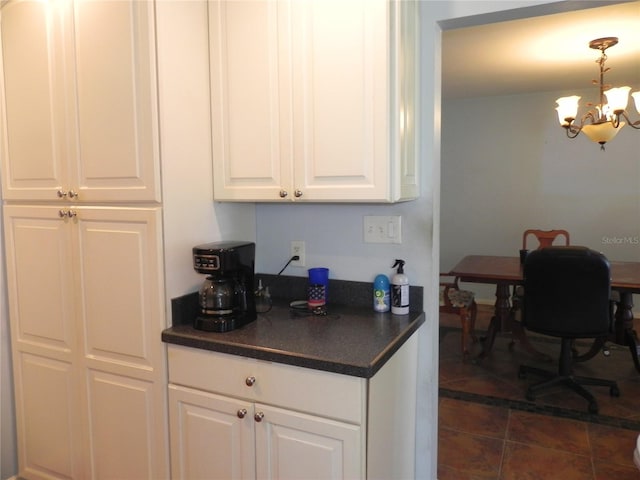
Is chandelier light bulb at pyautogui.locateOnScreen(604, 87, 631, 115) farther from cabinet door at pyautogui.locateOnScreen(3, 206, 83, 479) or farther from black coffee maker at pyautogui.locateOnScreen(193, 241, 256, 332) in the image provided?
cabinet door at pyautogui.locateOnScreen(3, 206, 83, 479)

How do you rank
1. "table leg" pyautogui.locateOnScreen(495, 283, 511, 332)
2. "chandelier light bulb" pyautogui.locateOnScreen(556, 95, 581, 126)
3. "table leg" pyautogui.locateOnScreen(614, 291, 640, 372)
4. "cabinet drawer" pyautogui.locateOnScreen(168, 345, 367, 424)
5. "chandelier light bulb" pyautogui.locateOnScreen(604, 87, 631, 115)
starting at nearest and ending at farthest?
Answer: "cabinet drawer" pyautogui.locateOnScreen(168, 345, 367, 424) < "chandelier light bulb" pyautogui.locateOnScreen(604, 87, 631, 115) < "chandelier light bulb" pyautogui.locateOnScreen(556, 95, 581, 126) < "table leg" pyautogui.locateOnScreen(614, 291, 640, 372) < "table leg" pyautogui.locateOnScreen(495, 283, 511, 332)

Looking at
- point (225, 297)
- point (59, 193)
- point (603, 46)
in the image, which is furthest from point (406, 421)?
point (603, 46)

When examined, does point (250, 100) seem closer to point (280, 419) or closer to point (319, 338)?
point (319, 338)

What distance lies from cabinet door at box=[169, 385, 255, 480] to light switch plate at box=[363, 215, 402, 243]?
32.5 inches

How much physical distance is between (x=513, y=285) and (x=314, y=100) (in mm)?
2506

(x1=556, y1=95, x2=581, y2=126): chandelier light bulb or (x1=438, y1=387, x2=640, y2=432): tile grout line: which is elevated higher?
(x1=556, y1=95, x2=581, y2=126): chandelier light bulb

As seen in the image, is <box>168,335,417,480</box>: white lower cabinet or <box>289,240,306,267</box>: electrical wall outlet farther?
<box>289,240,306,267</box>: electrical wall outlet

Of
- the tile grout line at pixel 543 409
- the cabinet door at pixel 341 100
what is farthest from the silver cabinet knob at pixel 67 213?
the tile grout line at pixel 543 409

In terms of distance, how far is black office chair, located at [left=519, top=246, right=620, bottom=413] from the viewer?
276cm

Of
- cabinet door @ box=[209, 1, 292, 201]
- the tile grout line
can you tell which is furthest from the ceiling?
the tile grout line

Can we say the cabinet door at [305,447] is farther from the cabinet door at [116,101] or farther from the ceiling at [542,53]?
the ceiling at [542,53]

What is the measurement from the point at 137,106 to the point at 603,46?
3016mm

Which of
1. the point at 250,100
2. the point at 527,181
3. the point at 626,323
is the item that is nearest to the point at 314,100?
the point at 250,100

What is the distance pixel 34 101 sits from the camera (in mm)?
1867
